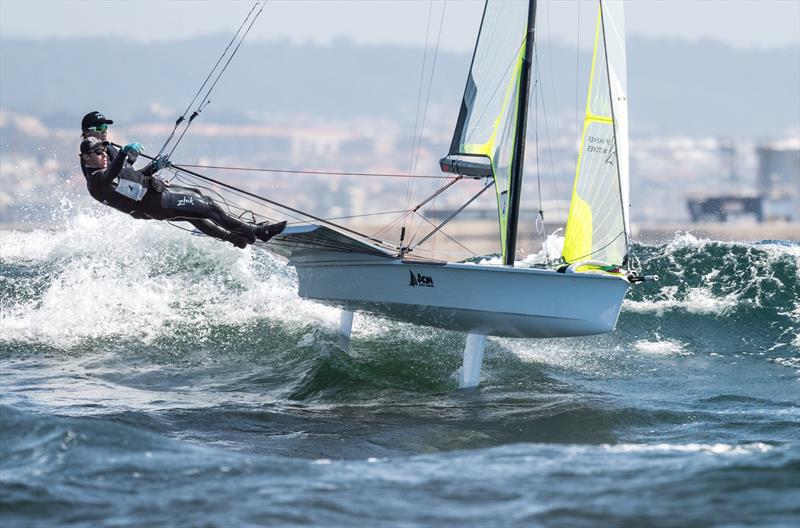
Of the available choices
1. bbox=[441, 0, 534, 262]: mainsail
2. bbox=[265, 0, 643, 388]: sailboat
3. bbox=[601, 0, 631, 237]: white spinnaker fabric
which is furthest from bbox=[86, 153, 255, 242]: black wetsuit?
bbox=[601, 0, 631, 237]: white spinnaker fabric

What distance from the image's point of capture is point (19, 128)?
301ft

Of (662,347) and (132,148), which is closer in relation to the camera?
(132,148)

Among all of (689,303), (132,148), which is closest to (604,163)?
(132,148)

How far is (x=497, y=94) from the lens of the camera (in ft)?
27.3

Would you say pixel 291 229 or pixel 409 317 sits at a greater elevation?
pixel 291 229

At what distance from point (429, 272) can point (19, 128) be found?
295ft

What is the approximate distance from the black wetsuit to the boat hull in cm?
80

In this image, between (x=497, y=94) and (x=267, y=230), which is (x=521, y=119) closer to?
Answer: (x=497, y=94)

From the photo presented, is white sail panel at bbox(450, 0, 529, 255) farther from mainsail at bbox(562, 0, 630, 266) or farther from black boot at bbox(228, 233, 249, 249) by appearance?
black boot at bbox(228, 233, 249, 249)

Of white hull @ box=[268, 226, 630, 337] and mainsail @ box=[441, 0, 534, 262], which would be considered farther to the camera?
mainsail @ box=[441, 0, 534, 262]

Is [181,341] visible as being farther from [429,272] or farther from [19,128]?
[19,128]

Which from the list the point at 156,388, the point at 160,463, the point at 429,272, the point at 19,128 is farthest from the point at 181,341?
the point at 19,128

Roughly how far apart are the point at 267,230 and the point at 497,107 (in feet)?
6.42

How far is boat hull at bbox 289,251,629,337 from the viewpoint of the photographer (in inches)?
287
